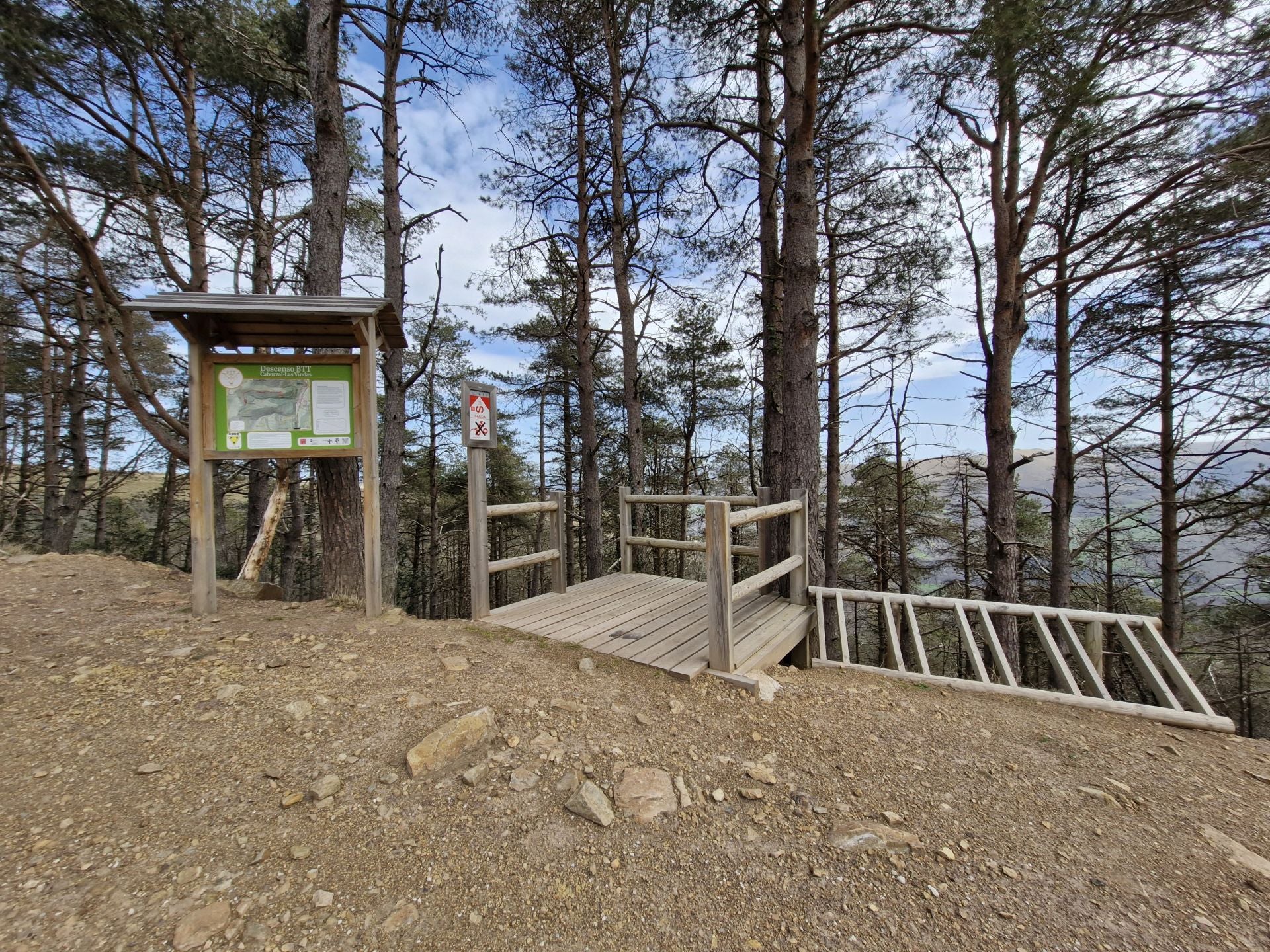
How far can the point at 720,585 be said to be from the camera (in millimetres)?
2869

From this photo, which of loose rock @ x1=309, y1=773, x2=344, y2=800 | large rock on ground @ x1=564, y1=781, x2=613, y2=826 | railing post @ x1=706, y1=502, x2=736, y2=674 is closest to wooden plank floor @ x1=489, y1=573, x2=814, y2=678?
railing post @ x1=706, y1=502, x2=736, y2=674

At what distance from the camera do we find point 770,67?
19.8 ft

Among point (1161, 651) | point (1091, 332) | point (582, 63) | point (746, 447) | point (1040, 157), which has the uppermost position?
point (582, 63)

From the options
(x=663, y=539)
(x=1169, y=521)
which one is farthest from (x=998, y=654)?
(x=1169, y=521)

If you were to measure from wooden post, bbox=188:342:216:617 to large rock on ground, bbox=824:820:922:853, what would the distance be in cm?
396

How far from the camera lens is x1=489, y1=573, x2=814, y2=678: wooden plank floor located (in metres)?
3.12

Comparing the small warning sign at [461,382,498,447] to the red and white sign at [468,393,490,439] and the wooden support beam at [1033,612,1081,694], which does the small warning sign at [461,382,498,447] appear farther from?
the wooden support beam at [1033,612,1081,694]

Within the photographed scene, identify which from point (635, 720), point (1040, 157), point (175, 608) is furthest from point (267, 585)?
point (1040, 157)

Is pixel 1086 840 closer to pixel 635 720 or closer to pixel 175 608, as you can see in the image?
pixel 635 720

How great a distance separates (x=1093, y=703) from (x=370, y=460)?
190 inches

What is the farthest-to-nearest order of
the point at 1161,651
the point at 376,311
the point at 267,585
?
the point at 267,585
the point at 376,311
the point at 1161,651

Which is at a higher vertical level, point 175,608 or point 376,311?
point 376,311

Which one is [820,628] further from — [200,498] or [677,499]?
[200,498]

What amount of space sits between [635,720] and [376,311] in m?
3.11
